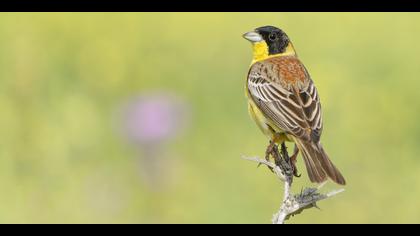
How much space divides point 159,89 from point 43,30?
170 centimetres

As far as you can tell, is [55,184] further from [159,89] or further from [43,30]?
[43,30]

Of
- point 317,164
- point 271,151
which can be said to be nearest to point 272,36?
point 317,164

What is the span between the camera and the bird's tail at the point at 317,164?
525cm

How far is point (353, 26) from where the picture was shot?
10508 millimetres

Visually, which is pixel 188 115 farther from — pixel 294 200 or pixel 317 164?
pixel 294 200

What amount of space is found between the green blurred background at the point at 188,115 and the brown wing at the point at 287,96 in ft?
2.82

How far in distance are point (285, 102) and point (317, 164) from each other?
2.09 ft

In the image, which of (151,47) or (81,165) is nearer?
(81,165)

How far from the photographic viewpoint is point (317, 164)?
5.43 metres

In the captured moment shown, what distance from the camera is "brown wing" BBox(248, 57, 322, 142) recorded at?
18.7 ft

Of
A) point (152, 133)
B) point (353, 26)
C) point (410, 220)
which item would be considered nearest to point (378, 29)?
point (353, 26)

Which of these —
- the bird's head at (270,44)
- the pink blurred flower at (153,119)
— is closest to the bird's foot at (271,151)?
the bird's head at (270,44)

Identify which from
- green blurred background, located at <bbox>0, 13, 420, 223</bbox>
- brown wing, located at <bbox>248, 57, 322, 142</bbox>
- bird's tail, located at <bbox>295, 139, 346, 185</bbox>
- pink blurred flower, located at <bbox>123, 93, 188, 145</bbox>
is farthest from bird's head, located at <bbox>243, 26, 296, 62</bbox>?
bird's tail, located at <bbox>295, 139, 346, 185</bbox>

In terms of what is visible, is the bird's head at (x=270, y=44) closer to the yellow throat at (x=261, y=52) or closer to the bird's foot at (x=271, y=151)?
the yellow throat at (x=261, y=52)
